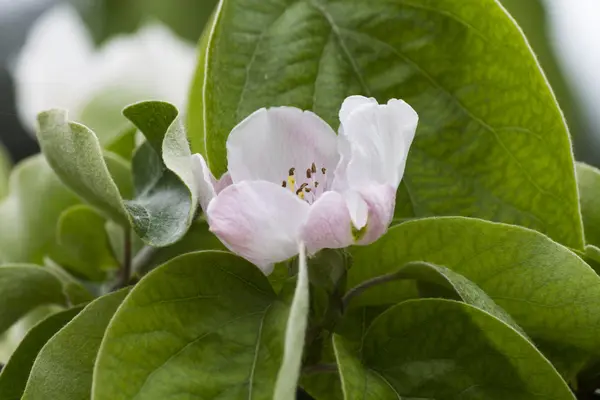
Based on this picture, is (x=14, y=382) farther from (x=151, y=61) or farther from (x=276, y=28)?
(x=151, y=61)

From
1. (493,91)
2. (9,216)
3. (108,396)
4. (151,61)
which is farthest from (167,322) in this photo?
(151,61)

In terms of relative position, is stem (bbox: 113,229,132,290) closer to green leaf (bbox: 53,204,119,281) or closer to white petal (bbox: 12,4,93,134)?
green leaf (bbox: 53,204,119,281)

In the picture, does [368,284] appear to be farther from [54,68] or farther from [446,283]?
[54,68]

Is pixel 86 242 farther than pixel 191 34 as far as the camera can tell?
No

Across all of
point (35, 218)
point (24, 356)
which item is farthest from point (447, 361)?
point (35, 218)

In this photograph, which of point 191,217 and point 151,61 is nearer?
point 191,217

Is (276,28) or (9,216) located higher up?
(276,28)

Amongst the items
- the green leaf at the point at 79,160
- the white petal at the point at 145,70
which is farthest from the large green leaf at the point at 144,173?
the white petal at the point at 145,70

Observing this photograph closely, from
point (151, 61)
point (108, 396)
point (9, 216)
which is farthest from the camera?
point (151, 61)
